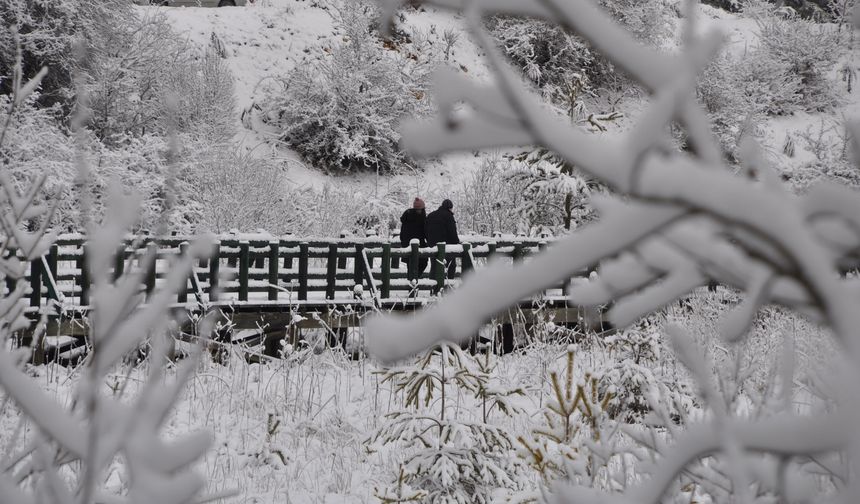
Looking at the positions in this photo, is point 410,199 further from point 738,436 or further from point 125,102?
point 738,436

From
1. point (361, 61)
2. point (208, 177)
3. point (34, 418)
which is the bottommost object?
point (34, 418)

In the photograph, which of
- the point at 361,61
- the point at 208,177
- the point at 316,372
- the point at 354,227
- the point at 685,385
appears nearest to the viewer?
the point at 685,385

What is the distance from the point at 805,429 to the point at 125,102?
16.8 m

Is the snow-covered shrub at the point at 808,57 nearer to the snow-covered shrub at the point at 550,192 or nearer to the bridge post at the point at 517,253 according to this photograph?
the snow-covered shrub at the point at 550,192

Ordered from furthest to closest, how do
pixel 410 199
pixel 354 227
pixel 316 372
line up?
pixel 410 199
pixel 354 227
pixel 316 372

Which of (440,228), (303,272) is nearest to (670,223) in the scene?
(303,272)

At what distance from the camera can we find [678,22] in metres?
30.5

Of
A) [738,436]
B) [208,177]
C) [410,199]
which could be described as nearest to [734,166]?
[410,199]

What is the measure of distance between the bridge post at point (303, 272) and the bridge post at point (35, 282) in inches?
114

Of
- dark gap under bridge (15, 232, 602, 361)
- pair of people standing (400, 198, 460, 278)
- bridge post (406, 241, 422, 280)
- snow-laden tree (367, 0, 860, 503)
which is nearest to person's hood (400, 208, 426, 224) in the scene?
pair of people standing (400, 198, 460, 278)

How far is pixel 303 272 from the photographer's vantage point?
30.0 ft

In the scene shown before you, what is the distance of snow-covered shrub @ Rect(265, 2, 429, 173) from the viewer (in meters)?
20.4

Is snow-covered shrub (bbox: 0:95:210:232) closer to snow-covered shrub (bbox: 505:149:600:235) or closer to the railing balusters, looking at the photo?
the railing balusters

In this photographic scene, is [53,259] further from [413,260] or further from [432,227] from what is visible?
[432,227]
